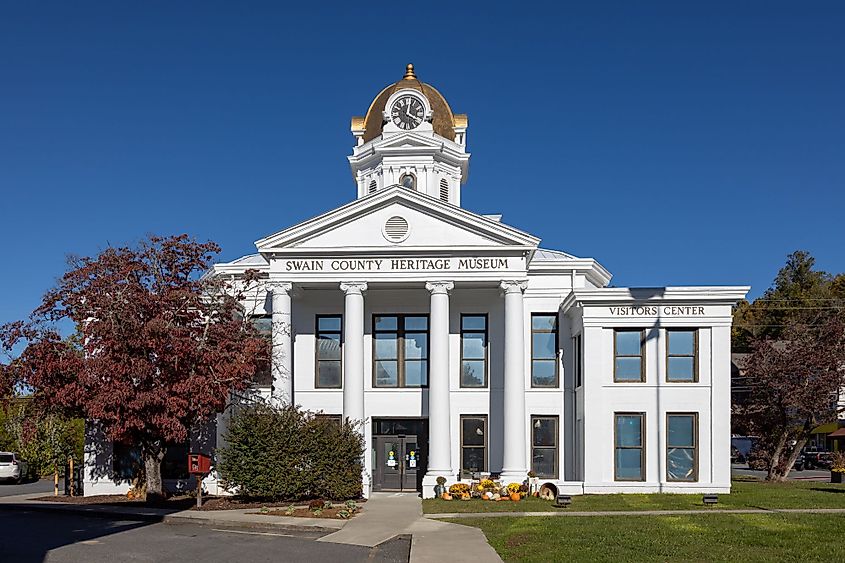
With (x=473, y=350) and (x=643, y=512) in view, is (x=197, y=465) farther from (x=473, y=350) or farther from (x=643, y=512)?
(x=643, y=512)

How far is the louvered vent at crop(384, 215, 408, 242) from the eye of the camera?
3225 cm

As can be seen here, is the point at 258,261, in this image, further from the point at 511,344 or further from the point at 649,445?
the point at 649,445

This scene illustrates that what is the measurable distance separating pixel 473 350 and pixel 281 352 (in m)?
7.44

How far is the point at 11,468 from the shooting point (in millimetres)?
44312

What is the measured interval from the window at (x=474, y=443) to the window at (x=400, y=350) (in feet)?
7.79

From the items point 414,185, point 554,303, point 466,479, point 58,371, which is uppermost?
point 414,185

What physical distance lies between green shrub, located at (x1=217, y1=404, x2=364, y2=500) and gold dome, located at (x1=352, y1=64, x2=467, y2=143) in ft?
57.0

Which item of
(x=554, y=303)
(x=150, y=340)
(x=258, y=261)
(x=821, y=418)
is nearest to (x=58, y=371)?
(x=150, y=340)

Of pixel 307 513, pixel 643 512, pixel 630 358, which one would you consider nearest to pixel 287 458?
pixel 307 513

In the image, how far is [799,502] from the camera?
84.6 ft

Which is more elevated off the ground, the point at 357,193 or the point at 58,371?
the point at 357,193

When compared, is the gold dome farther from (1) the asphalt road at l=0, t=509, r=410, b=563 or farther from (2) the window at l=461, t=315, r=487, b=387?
(1) the asphalt road at l=0, t=509, r=410, b=563

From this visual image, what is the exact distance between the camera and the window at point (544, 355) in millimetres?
34469

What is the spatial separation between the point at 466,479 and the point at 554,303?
733 centimetres
